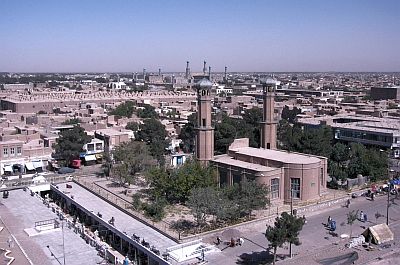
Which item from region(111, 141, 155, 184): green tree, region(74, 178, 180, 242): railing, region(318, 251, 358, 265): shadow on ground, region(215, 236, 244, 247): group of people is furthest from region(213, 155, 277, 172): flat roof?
region(318, 251, 358, 265): shadow on ground

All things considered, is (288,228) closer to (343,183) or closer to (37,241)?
(37,241)

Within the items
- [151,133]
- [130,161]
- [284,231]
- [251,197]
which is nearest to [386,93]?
[151,133]

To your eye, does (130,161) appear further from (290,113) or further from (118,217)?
(290,113)

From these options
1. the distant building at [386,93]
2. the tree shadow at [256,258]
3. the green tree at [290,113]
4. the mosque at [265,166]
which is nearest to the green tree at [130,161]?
the mosque at [265,166]

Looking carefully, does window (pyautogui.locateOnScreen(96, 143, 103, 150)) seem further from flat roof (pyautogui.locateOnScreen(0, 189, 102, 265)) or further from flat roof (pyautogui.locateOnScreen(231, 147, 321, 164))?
flat roof (pyautogui.locateOnScreen(231, 147, 321, 164))

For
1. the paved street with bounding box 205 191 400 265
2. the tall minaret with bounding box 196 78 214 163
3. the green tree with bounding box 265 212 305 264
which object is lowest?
the paved street with bounding box 205 191 400 265

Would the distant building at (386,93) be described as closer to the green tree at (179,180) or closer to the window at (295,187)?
the window at (295,187)
